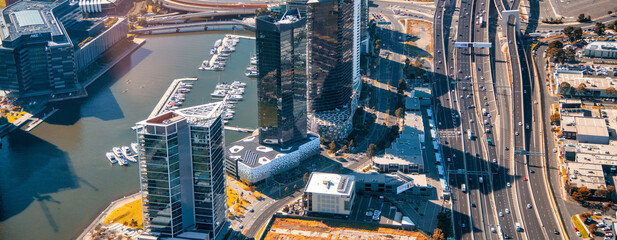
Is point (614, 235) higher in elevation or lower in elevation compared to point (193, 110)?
lower

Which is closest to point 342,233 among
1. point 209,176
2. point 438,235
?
point 438,235

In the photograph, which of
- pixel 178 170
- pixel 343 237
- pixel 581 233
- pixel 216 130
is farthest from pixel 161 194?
pixel 581 233

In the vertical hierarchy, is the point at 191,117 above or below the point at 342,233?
above

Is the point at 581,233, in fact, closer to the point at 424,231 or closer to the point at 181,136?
the point at 424,231

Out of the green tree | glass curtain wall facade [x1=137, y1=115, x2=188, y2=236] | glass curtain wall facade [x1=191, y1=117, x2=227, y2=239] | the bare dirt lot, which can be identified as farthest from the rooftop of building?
the green tree

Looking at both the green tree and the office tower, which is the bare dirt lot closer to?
the green tree

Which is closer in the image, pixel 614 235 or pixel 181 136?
pixel 181 136

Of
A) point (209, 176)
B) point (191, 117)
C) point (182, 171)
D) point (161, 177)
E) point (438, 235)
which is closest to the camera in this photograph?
point (161, 177)

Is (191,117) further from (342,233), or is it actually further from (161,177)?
(342,233)
